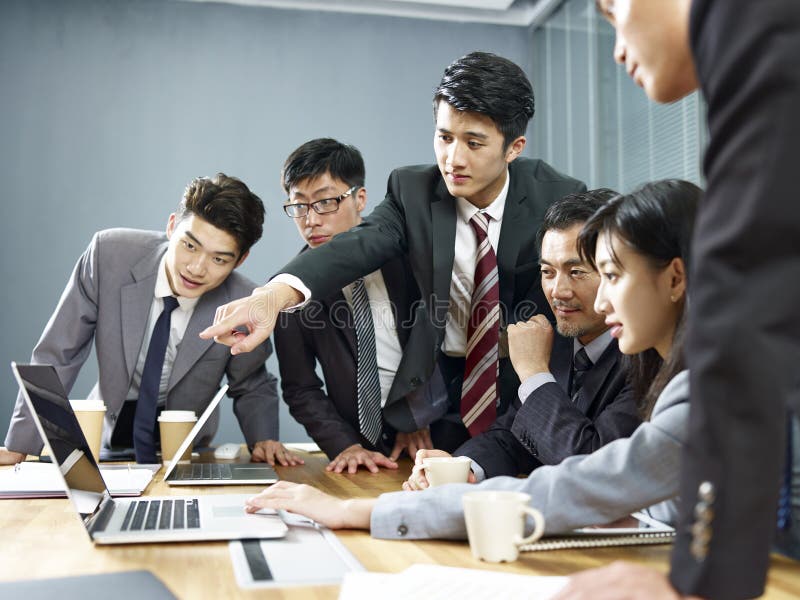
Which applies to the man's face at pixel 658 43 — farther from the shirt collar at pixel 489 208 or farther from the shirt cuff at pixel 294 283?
the shirt collar at pixel 489 208

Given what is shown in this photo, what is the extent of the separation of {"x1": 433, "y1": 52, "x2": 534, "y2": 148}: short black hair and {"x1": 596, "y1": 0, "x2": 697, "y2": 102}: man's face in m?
1.26

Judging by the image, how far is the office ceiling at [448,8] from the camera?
4914 mm

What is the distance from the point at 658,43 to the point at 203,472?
4.61ft

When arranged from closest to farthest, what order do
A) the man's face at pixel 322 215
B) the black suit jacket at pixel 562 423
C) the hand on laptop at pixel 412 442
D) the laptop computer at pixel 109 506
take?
the laptop computer at pixel 109 506 → the black suit jacket at pixel 562 423 → the hand on laptop at pixel 412 442 → the man's face at pixel 322 215

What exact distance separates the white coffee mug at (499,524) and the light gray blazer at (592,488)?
76 mm

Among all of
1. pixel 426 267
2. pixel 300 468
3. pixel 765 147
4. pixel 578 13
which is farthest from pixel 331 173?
pixel 578 13

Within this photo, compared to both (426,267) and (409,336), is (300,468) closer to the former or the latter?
(409,336)

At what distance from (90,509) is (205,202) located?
1.41m

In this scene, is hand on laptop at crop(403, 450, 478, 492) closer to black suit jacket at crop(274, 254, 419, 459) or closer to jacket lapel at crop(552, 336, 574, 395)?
jacket lapel at crop(552, 336, 574, 395)

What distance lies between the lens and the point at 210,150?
4.77 meters

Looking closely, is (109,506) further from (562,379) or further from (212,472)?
(562,379)

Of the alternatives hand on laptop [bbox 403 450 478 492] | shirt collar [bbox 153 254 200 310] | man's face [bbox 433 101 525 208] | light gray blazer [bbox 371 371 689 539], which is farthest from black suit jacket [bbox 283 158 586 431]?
light gray blazer [bbox 371 371 689 539]

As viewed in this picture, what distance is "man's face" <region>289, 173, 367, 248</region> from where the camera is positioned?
2.69 meters

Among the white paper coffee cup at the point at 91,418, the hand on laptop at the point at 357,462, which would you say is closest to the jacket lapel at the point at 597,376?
the hand on laptop at the point at 357,462
